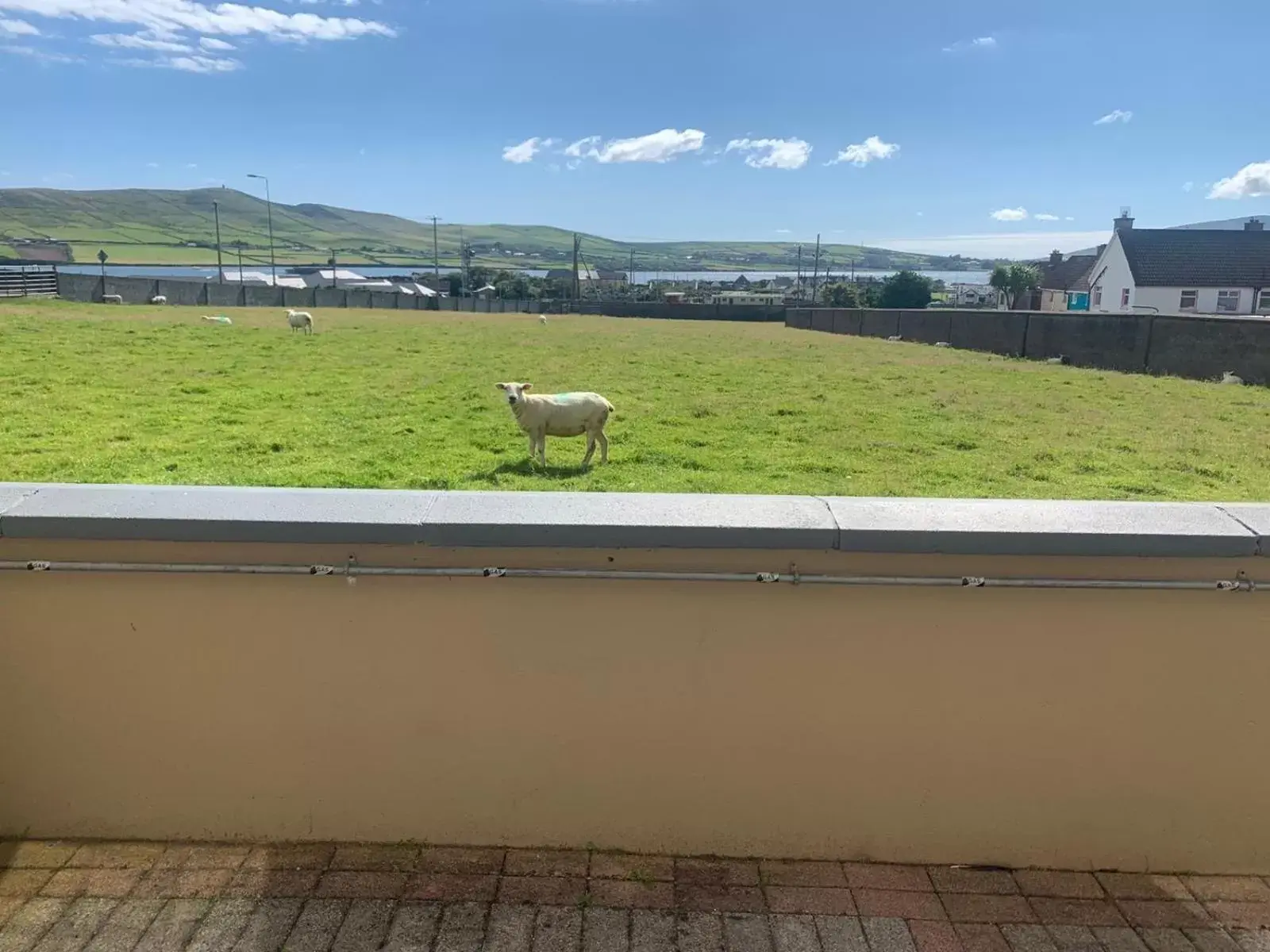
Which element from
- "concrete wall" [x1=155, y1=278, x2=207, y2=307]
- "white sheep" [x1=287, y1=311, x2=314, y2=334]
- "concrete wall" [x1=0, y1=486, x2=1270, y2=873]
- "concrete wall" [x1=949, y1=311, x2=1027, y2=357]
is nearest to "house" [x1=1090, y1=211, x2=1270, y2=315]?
"concrete wall" [x1=949, y1=311, x2=1027, y2=357]

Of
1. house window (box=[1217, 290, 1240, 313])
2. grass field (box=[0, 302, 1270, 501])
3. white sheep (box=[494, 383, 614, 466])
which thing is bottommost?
grass field (box=[0, 302, 1270, 501])

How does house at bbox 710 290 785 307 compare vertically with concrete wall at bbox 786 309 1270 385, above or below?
above

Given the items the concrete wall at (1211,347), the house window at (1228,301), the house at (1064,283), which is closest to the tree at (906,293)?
the house at (1064,283)

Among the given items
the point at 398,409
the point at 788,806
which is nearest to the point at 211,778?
the point at 788,806

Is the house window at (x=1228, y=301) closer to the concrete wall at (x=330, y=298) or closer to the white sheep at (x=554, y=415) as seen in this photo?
the concrete wall at (x=330, y=298)

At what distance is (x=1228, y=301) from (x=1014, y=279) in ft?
143

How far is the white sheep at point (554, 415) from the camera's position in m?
8.75

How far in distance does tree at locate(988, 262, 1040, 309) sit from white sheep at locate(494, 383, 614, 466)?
96.8 meters

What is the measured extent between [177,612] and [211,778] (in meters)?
0.65

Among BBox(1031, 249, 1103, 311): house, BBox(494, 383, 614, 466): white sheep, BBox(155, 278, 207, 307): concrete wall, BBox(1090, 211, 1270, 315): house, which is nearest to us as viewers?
BBox(494, 383, 614, 466): white sheep

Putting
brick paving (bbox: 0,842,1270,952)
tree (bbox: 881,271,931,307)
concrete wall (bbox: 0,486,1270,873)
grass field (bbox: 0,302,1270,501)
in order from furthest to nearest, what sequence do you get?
tree (bbox: 881,271,931,307) < grass field (bbox: 0,302,1270,501) < concrete wall (bbox: 0,486,1270,873) < brick paving (bbox: 0,842,1270,952)

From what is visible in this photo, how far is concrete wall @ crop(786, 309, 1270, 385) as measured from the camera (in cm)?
1816

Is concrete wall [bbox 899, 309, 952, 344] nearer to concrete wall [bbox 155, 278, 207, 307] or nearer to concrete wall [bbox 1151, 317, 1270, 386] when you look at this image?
concrete wall [bbox 1151, 317, 1270, 386]

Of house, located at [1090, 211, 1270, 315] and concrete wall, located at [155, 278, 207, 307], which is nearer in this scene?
concrete wall, located at [155, 278, 207, 307]
